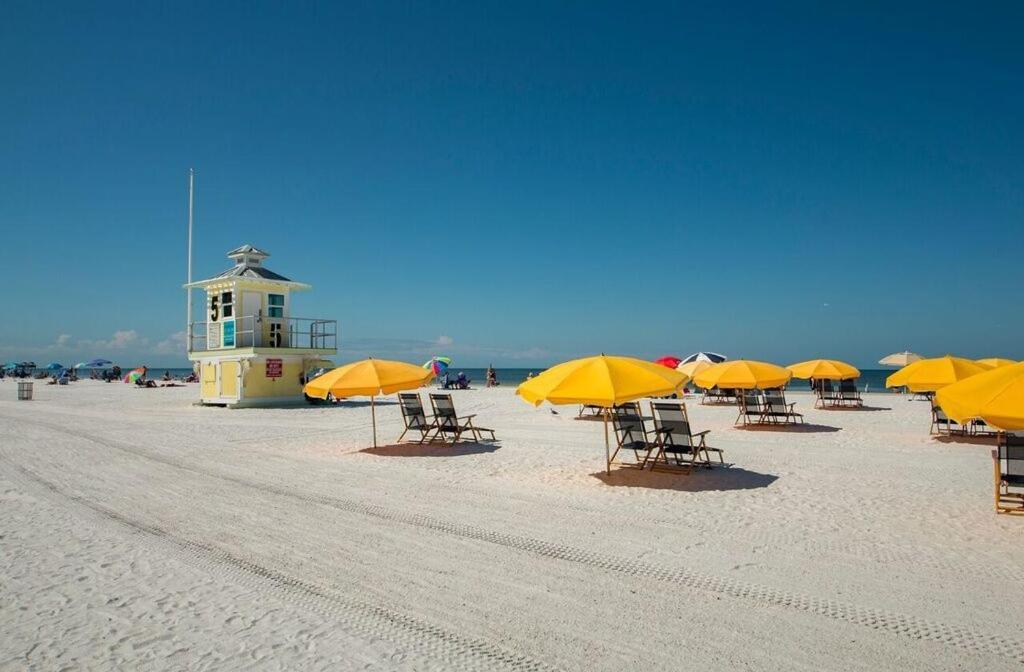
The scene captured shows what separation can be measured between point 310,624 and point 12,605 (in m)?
2.18

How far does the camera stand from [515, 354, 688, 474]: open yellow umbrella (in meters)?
7.80

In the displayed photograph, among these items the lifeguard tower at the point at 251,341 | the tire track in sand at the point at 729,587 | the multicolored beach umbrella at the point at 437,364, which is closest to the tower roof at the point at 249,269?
the lifeguard tower at the point at 251,341

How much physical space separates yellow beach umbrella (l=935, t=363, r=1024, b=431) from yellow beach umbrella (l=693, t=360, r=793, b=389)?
251 inches

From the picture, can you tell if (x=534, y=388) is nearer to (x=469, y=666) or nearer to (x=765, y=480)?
(x=765, y=480)

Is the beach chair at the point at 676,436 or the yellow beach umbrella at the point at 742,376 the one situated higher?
the yellow beach umbrella at the point at 742,376

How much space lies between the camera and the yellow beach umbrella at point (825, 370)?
59.5ft

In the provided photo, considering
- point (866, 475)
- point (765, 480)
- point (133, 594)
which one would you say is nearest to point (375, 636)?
point (133, 594)

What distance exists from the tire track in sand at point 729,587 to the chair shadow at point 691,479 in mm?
2889

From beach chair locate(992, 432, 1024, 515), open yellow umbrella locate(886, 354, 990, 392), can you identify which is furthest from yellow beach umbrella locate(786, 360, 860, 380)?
beach chair locate(992, 432, 1024, 515)

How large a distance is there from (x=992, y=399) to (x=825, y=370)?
1327 centimetres

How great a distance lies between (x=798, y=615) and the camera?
4.16 meters

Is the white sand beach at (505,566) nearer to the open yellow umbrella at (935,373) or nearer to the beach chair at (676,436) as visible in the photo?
the beach chair at (676,436)

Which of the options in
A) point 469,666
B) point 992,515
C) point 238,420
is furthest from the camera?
point 238,420

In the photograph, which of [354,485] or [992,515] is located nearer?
[992,515]
